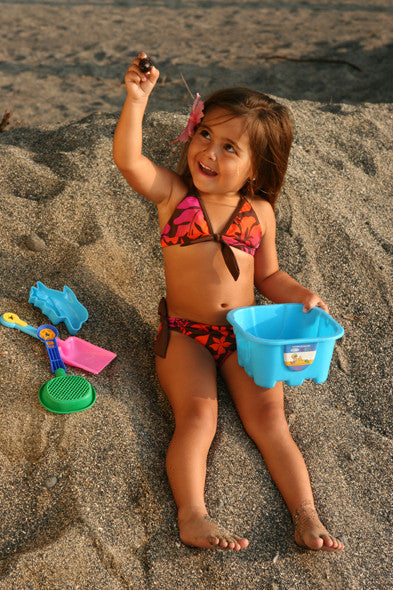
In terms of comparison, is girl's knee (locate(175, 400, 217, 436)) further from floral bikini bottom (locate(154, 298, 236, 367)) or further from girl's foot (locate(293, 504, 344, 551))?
girl's foot (locate(293, 504, 344, 551))

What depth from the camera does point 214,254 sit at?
1.95m

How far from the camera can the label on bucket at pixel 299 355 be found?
170 centimetres

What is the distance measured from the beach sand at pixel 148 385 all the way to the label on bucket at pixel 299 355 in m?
0.28

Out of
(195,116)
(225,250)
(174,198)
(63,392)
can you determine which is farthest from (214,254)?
(63,392)

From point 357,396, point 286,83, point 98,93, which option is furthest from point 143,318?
point 286,83

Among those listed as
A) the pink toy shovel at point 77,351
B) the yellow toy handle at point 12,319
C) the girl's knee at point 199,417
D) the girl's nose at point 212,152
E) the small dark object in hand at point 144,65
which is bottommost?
the girl's knee at point 199,417

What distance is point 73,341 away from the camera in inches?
76.9

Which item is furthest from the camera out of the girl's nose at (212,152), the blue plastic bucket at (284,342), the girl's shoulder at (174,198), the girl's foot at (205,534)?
the girl's shoulder at (174,198)

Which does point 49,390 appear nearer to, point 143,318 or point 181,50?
point 143,318

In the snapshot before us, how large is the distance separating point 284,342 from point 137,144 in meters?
0.71

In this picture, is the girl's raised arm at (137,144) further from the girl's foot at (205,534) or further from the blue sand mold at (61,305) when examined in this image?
the girl's foot at (205,534)

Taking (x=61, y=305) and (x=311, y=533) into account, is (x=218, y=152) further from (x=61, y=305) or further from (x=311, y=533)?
(x=311, y=533)

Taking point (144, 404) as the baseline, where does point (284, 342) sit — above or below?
above

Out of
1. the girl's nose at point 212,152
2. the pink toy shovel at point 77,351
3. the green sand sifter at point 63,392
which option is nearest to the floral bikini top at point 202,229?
the girl's nose at point 212,152
